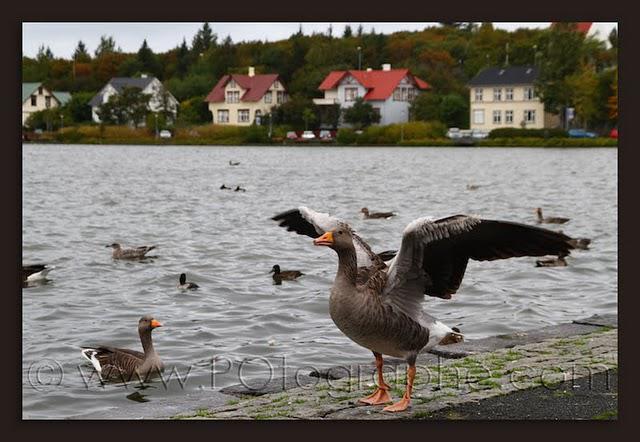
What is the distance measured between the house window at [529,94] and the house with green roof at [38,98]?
1576 cm

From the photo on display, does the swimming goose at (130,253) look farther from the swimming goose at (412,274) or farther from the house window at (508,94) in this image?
the house window at (508,94)

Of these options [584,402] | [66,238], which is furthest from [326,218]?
[66,238]

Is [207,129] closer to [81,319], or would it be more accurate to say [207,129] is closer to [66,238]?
[66,238]

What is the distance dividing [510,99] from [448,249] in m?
23.0

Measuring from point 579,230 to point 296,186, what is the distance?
48.8ft

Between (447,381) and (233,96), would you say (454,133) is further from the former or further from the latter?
(447,381)

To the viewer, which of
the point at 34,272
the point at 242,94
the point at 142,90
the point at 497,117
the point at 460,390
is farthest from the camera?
the point at 497,117

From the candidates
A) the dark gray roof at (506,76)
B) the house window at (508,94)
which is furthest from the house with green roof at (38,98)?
the house window at (508,94)

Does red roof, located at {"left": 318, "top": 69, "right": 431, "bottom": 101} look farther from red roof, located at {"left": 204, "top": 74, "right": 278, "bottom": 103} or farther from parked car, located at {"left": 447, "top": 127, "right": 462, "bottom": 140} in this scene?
parked car, located at {"left": 447, "top": 127, "right": 462, "bottom": 140}

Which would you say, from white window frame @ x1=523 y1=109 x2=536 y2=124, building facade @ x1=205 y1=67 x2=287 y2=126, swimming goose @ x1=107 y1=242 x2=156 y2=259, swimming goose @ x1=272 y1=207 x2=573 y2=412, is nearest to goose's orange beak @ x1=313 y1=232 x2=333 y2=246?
swimming goose @ x1=272 y1=207 x2=573 y2=412

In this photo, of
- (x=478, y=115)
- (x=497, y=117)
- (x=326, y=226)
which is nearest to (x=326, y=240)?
(x=326, y=226)

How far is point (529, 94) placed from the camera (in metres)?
31.0

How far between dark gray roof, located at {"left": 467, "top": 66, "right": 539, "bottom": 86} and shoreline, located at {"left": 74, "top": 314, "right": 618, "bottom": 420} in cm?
1931

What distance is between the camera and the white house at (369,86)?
2259 centimetres
